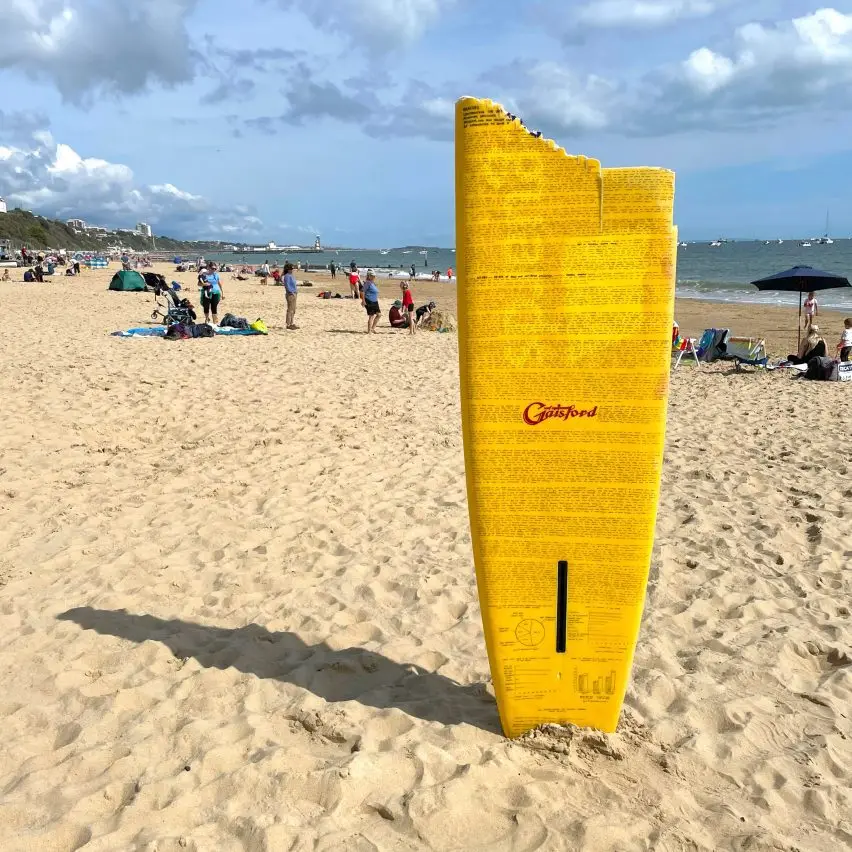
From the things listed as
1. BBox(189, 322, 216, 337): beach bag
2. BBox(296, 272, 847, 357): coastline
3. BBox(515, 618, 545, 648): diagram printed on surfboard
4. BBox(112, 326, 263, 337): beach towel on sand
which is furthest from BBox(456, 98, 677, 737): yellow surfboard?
BBox(296, 272, 847, 357): coastline

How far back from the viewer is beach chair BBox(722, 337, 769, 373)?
12.7m

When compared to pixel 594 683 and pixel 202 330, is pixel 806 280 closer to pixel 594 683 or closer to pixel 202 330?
pixel 202 330

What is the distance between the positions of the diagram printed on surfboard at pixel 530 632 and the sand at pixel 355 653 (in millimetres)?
386

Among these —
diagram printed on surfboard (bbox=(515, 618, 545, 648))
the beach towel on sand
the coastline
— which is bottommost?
the coastline

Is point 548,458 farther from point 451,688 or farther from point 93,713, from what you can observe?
point 93,713

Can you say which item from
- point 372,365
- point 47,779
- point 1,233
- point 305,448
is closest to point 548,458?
point 47,779

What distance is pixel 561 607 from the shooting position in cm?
267

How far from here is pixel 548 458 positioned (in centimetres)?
254

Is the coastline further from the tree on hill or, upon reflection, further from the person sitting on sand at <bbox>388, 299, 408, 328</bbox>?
the tree on hill

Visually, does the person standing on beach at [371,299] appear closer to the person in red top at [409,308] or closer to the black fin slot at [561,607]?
the person in red top at [409,308]

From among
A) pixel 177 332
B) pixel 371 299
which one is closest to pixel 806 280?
pixel 371 299

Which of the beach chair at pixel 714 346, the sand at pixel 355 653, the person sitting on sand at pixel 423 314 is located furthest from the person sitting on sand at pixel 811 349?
the person sitting on sand at pixel 423 314

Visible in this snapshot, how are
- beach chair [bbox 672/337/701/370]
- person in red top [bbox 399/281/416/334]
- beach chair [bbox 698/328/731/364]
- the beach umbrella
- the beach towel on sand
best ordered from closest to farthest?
1. the beach umbrella
2. beach chair [bbox 672/337/701/370]
3. beach chair [bbox 698/328/731/364]
4. the beach towel on sand
5. person in red top [bbox 399/281/416/334]

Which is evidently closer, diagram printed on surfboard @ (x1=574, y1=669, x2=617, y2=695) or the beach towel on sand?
diagram printed on surfboard @ (x1=574, y1=669, x2=617, y2=695)
